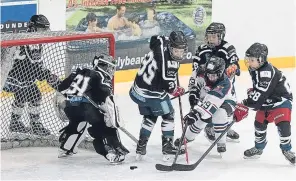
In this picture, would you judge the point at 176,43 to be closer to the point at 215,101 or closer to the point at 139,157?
the point at 215,101

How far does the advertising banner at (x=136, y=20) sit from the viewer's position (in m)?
6.69

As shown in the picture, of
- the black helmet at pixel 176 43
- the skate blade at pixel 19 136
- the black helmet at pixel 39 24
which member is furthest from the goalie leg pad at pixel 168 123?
the black helmet at pixel 39 24

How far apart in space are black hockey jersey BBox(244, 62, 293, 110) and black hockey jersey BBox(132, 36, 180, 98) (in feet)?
1.42

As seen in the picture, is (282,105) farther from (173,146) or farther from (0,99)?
(0,99)

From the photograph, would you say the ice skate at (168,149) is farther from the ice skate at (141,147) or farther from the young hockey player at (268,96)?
the young hockey player at (268,96)

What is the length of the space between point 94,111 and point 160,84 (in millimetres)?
384

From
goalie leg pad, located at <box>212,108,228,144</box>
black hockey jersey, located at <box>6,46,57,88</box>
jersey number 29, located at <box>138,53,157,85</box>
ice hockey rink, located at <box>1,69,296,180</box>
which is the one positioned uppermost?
jersey number 29, located at <box>138,53,157,85</box>

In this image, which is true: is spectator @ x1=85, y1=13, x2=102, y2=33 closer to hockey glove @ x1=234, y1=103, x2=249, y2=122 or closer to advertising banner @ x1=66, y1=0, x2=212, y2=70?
advertising banner @ x1=66, y1=0, x2=212, y2=70

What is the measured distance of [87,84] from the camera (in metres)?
4.46

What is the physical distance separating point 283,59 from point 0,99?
139 inches

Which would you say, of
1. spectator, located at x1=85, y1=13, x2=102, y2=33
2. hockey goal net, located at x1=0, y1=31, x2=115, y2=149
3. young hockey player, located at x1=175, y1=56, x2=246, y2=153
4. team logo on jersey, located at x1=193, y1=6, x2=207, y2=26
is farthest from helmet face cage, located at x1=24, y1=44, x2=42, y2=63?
team logo on jersey, located at x1=193, y1=6, x2=207, y2=26

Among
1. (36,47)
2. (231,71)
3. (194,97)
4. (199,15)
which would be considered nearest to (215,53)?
(231,71)

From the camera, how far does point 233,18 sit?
7.68 metres

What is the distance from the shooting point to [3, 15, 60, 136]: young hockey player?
4.99 m
